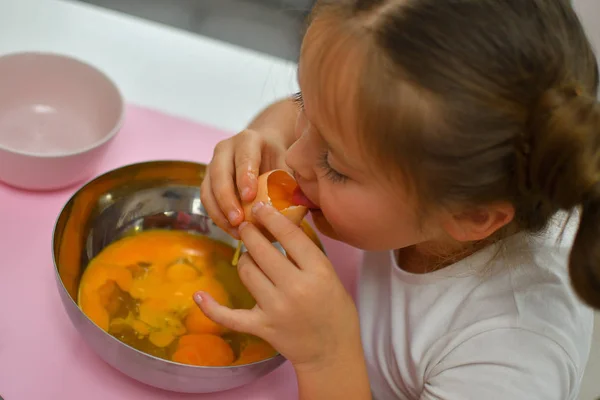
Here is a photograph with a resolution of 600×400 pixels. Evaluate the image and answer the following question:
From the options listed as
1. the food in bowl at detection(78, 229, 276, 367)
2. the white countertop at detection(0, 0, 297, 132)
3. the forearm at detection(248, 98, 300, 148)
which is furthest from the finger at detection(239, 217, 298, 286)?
the white countertop at detection(0, 0, 297, 132)

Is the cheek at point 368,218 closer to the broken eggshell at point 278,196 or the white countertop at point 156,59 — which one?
the broken eggshell at point 278,196

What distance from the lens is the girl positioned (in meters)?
0.47

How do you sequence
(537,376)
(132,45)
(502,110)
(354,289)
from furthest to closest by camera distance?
1. (132,45)
2. (354,289)
3. (537,376)
4. (502,110)

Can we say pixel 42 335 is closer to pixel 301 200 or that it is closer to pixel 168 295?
pixel 168 295

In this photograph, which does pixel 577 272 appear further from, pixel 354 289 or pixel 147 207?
pixel 147 207

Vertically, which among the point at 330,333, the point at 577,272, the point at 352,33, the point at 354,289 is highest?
the point at 352,33

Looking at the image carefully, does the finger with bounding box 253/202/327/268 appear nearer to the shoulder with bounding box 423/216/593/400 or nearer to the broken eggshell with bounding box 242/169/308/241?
the broken eggshell with bounding box 242/169/308/241

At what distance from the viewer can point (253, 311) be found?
59 centimetres

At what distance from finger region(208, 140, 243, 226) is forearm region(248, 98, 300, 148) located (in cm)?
9

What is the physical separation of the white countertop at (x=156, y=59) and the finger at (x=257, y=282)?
0.40 metres

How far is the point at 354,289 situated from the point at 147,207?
0.27 meters

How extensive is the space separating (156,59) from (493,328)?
69cm

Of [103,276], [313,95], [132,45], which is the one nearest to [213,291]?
[103,276]

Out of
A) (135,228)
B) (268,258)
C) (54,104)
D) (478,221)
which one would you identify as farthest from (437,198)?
(54,104)
